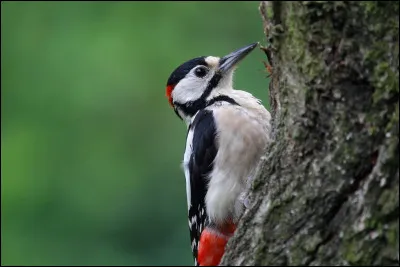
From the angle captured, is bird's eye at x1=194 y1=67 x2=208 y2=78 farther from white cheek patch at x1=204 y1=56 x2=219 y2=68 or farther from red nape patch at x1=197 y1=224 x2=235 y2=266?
red nape patch at x1=197 y1=224 x2=235 y2=266

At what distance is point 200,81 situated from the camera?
175 inches

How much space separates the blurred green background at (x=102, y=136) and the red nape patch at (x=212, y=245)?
2.84m

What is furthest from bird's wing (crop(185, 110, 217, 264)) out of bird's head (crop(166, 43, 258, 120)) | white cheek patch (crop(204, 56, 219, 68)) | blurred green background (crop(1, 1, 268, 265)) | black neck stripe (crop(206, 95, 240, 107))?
blurred green background (crop(1, 1, 268, 265))

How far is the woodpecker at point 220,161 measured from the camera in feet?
12.7

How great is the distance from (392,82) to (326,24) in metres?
0.25

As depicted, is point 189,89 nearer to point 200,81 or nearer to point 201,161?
point 200,81

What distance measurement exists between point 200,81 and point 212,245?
0.93m

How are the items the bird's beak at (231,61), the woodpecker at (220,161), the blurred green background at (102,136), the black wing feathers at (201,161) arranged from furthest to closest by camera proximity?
the blurred green background at (102,136)
the bird's beak at (231,61)
the black wing feathers at (201,161)
the woodpecker at (220,161)

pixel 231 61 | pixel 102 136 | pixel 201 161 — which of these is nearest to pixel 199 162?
pixel 201 161

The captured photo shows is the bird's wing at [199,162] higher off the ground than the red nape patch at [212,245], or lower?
higher

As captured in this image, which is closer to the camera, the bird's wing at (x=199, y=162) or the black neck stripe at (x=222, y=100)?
the bird's wing at (x=199, y=162)

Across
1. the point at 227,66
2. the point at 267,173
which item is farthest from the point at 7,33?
the point at 267,173

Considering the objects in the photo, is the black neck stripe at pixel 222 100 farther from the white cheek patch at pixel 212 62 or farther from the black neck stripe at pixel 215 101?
the white cheek patch at pixel 212 62

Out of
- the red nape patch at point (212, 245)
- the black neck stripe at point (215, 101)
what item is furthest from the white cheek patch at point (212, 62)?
the red nape patch at point (212, 245)
